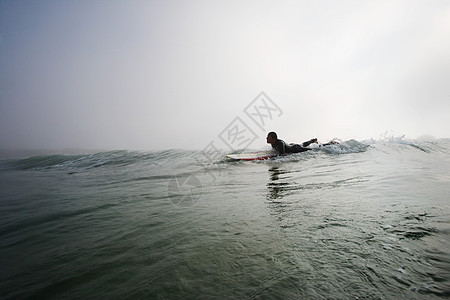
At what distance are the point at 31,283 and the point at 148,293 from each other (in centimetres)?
93

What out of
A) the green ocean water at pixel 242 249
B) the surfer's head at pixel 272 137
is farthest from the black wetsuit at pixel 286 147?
the green ocean water at pixel 242 249

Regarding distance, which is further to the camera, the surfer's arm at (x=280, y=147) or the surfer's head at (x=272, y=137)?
the surfer's head at (x=272, y=137)

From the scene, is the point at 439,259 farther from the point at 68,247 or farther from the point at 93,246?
the point at 68,247

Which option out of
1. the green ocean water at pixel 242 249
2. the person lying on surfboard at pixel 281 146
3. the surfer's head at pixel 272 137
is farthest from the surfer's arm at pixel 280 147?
the green ocean water at pixel 242 249

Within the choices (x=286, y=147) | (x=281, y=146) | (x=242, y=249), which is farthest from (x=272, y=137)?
(x=242, y=249)

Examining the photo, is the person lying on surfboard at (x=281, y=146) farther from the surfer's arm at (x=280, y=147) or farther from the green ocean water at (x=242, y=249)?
the green ocean water at (x=242, y=249)

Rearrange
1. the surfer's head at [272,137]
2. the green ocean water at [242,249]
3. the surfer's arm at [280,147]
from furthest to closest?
the surfer's head at [272,137], the surfer's arm at [280,147], the green ocean water at [242,249]

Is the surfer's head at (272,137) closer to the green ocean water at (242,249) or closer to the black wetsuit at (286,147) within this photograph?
the black wetsuit at (286,147)

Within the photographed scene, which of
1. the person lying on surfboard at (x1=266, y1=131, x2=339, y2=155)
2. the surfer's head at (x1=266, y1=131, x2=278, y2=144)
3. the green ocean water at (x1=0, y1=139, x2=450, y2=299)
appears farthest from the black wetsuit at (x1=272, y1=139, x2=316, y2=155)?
the green ocean water at (x1=0, y1=139, x2=450, y2=299)

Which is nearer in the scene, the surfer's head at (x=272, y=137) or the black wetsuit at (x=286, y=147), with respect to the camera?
the black wetsuit at (x=286, y=147)

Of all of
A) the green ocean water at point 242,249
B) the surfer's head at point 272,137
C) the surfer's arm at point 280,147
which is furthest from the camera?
the surfer's head at point 272,137

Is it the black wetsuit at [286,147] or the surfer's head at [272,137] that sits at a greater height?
the surfer's head at [272,137]

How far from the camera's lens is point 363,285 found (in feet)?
3.55

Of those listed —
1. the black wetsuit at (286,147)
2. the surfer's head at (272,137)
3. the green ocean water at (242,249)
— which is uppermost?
the surfer's head at (272,137)
